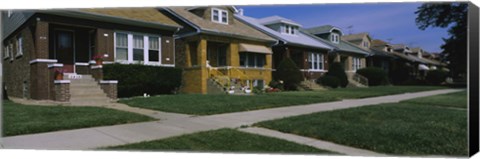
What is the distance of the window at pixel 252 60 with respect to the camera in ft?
36.8

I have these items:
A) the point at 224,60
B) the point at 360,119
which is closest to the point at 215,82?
the point at 224,60

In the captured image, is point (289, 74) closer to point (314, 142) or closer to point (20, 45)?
point (314, 142)

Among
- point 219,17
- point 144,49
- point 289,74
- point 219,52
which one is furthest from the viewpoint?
point 219,52

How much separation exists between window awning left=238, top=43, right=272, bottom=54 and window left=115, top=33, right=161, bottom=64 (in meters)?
2.85

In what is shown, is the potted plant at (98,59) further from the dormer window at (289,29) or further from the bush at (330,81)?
the bush at (330,81)

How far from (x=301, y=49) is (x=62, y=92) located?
19.6 ft

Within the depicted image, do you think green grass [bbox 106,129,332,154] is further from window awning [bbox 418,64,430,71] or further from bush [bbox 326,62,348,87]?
window awning [bbox 418,64,430,71]

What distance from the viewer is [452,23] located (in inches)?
244

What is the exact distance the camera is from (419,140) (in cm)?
586

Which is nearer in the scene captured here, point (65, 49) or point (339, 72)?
point (339, 72)

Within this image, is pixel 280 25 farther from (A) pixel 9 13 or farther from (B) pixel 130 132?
(A) pixel 9 13

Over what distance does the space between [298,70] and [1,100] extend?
6.61 meters

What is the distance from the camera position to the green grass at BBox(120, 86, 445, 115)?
918 centimetres

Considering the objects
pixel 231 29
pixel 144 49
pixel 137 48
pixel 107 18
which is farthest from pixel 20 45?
pixel 231 29
